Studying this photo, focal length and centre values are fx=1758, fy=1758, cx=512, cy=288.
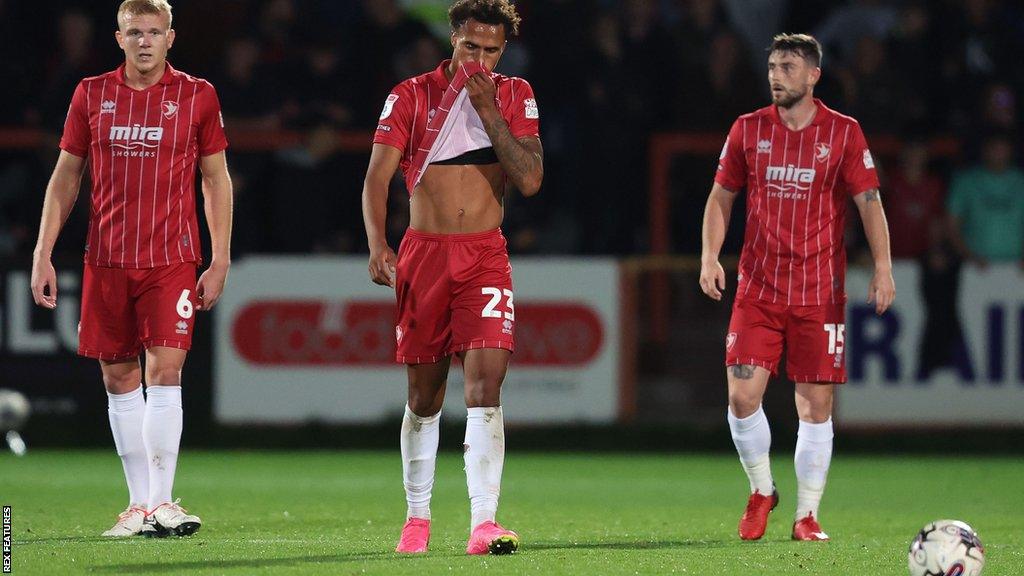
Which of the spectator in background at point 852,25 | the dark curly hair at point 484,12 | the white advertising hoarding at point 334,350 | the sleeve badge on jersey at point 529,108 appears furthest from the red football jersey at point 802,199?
the spectator in background at point 852,25

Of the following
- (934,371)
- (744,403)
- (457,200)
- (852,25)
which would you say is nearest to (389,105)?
(457,200)

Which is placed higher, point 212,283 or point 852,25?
point 852,25

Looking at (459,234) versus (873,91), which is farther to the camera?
(873,91)

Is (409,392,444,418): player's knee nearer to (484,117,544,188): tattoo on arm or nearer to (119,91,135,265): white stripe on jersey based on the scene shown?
(484,117,544,188): tattoo on arm

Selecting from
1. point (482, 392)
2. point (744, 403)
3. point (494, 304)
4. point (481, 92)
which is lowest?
point (744, 403)

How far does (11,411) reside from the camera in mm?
11297

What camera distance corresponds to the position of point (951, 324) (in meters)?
13.1

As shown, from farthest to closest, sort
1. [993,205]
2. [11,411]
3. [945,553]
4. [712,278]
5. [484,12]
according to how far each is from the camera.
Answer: [993,205]
[11,411]
[712,278]
[484,12]
[945,553]

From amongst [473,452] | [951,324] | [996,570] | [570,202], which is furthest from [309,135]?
[996,570]

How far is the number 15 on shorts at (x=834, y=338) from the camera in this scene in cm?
789

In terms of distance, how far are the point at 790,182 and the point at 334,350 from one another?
18.8 feet

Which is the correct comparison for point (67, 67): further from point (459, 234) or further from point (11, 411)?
point (459, 234)

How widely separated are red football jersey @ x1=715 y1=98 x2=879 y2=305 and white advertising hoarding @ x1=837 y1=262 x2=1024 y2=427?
17.1 feet

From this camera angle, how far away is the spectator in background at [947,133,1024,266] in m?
13.4
